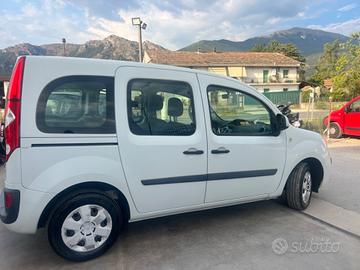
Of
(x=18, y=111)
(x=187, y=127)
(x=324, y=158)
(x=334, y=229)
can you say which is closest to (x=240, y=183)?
(x=187, y=127)

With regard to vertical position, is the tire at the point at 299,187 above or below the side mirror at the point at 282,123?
below

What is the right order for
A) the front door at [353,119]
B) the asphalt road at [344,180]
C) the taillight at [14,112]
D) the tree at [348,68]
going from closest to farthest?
1. the taillight at [14,112]
2. the asphalt road at [344,180]
3. the front door at [353,119]
4. the tree at [348,68]

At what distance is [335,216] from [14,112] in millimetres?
4040

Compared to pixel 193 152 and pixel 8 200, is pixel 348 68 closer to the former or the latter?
pixel 193 152

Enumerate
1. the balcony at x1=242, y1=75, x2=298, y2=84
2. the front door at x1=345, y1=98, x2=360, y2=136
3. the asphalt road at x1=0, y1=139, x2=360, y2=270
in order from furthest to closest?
the balcony at x1=242, y1=75, x2=298, y2=84 < the front door at x1=345, y1=98, x2=360, y2=136 < the asphalt road at x1=0, y1=139, x2=360, y2=270

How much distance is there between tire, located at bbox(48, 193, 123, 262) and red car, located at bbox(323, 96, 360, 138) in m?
9.72

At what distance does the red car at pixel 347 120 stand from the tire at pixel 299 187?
722 centimetres

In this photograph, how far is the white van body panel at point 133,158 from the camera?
2652 millimetres

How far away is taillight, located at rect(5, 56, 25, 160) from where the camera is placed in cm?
259

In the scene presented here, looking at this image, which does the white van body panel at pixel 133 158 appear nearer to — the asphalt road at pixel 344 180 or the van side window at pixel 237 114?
the van side window at pixel 237 114

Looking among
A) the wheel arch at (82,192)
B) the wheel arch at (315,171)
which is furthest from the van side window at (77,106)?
the wheel arch at (315,171)

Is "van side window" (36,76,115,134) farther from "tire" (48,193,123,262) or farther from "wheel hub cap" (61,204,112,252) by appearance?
"wheel hub cap" (61,204,112,252)

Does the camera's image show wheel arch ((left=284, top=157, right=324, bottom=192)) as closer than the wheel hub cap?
No

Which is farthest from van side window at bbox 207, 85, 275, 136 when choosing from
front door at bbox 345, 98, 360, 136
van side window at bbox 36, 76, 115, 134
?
front door at bbox 345, 98, 360, 136
